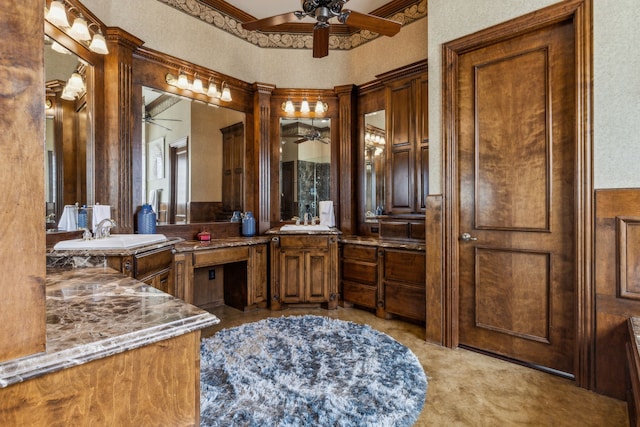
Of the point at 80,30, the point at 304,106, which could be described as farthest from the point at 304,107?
the point at 80,30

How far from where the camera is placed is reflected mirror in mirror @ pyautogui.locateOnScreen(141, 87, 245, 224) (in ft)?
10.5

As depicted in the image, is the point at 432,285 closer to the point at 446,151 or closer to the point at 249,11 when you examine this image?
the point at 446,151

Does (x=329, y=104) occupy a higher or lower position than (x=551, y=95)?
higher

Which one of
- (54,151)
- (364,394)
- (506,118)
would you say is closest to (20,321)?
(364,394)

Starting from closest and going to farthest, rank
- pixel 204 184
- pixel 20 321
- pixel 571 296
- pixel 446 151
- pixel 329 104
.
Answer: pixel 20 321 → pixel 571 296 → pixel 446 151 → pixel 204 184 → pixel 329 104

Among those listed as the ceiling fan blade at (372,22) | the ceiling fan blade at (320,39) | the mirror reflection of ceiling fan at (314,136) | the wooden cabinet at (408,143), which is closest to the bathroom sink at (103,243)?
the ceiling fan blade at (320,39)

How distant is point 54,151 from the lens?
226 centimetres

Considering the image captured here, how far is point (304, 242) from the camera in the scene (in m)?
3.67

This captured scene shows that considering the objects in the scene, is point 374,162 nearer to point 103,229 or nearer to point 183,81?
point 183,81

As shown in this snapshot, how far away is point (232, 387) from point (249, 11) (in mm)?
A: 3916

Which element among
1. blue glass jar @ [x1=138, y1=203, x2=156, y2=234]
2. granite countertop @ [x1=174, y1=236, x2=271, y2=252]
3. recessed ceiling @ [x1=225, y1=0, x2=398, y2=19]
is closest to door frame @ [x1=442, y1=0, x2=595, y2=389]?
recessed ceiling @ [x1=225, y1=0, x2=398, y2=19]

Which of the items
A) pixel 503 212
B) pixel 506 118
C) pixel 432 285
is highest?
pixel 506 118

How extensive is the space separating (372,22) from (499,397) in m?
2.71

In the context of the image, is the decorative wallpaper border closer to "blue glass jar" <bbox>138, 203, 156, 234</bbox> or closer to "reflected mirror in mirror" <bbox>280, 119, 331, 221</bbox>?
"reflected mirror in mirror" <bbox>280, 119, 331, 221</bbox>
